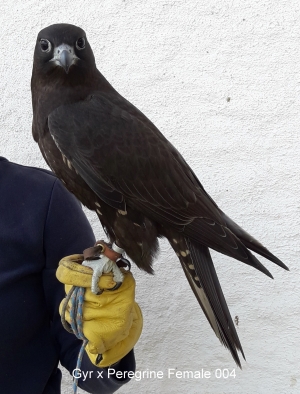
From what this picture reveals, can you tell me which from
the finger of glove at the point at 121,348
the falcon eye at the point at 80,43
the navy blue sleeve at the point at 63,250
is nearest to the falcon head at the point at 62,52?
the falcon eye at the point at 80,43

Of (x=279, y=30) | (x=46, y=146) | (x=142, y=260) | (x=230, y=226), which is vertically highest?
(x=279, y=30)

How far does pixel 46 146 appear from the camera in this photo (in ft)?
4.57

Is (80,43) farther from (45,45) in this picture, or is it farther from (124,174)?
(124,174)

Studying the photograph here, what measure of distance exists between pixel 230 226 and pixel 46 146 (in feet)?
1.87

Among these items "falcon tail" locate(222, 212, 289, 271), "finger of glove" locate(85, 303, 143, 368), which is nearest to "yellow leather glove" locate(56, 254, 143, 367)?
"finger of glove" locate(85, 303, 143, 368)

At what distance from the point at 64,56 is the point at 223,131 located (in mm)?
758

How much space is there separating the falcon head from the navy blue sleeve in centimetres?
38

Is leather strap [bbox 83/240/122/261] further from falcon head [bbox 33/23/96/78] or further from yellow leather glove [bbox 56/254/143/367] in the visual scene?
falcon head [bbox 33/23/96/78]

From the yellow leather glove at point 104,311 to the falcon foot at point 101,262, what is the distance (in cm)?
1

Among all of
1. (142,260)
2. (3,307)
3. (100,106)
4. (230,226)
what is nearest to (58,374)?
(3,307)

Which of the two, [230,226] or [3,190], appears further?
[3,190]

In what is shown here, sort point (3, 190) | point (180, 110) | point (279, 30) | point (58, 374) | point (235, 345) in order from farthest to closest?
point (180, 110), point (279, 30), point (58, 374), point (3, 190), point (235, 345)

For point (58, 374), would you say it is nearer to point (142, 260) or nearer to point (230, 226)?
point (142, 260)

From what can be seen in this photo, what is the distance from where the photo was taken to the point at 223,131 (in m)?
1.96
